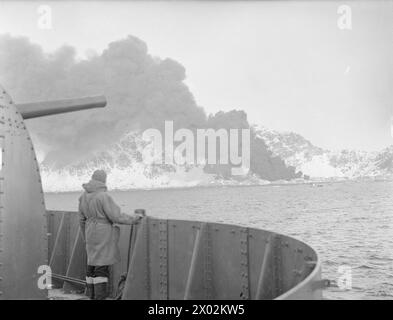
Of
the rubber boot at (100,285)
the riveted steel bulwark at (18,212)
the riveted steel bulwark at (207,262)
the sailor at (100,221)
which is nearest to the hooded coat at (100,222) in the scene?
the sailor at (100,221)

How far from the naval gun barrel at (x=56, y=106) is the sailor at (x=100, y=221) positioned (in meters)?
0.79

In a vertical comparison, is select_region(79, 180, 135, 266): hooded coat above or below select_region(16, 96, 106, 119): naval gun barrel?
below

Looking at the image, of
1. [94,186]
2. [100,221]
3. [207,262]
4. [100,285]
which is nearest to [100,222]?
[100,221]

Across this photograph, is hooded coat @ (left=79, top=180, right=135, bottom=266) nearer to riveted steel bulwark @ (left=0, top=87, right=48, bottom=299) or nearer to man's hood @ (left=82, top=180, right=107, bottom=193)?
man's hood @ (left=82, top=180, right=107, bottom=193)

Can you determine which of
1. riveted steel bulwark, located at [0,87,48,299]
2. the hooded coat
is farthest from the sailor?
riveted steel bulwark, located at [0,87,48,299]

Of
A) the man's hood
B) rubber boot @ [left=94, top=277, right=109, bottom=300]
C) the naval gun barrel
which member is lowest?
rubber boot @ [left=94, top=277, right=109, bottom=300]

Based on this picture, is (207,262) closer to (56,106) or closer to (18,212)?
(18,212)

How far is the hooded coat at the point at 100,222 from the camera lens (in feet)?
17.8

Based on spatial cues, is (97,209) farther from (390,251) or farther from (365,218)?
(365,218)

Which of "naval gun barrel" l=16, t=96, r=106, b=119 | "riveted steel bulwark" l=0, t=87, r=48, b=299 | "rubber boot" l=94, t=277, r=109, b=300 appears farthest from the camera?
"rubber boot" l=94, t=277, r=109, b=300

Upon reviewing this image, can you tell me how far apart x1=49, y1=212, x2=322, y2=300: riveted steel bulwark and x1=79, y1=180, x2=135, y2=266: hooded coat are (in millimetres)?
776

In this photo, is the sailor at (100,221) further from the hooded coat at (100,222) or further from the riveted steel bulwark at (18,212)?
the riveted steel bulwark at (18,212)

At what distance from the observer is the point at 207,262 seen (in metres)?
5.49

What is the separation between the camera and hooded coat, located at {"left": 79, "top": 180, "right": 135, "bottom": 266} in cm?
542
